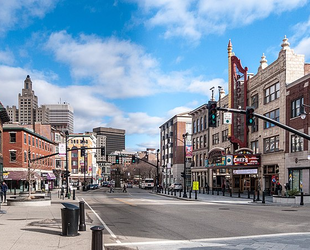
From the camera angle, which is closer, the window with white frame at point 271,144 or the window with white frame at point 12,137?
the window with white frame at point 271,144

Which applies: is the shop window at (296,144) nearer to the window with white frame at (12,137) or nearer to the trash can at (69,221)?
the trash can at (69,221)

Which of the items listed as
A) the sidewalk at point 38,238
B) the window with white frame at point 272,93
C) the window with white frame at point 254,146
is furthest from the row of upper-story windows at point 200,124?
the sidewalk at point 38,238

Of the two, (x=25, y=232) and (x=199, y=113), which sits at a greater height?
(x=199, y=113)

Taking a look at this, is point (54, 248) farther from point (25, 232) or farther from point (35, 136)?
point (35, 136)

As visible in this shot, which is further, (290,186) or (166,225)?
(290,186)

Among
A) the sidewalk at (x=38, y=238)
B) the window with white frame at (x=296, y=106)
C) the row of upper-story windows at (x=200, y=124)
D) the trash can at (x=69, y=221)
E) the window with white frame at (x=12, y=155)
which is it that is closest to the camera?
the sidewalk at (x=38, y=238)

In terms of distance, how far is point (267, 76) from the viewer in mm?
47125

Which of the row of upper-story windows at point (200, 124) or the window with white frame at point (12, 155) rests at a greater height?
the row of upper-story windows at point (200, 124)

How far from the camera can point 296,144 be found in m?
40.4

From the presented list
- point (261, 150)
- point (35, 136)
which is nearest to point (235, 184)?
point (261, 150)

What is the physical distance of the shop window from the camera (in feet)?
129

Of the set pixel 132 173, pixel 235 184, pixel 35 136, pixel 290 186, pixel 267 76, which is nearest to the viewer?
pixel 290 186

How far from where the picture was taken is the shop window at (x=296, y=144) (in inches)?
1548

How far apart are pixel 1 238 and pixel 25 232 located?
1366 mm
